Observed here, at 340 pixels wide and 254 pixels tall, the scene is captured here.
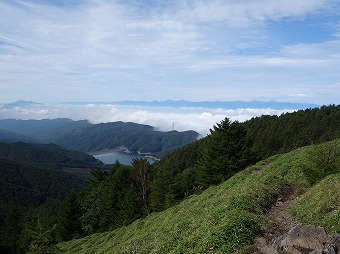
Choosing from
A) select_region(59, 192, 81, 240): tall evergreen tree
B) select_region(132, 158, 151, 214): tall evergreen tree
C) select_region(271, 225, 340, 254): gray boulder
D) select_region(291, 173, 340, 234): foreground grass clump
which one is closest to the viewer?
select_region(271, 225, 340, 254): gray boulder

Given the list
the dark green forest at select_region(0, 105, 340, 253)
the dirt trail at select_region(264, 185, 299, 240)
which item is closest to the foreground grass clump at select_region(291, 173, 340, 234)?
the dirt trail at select_region(264, 185, 299, 240)

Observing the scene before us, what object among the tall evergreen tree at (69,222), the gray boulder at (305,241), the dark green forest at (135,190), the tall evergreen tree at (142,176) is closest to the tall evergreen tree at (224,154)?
the dark green forest at (135,190)

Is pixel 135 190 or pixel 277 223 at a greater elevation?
pixel 277 223

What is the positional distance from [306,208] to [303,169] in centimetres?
869

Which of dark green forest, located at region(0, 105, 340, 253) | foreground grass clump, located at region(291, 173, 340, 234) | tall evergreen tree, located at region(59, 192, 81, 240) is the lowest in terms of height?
tall evergreen tree, located at region(59, 192, 81, 240)

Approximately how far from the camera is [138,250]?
17344mm

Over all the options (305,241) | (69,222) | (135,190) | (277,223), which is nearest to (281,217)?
(277,223)

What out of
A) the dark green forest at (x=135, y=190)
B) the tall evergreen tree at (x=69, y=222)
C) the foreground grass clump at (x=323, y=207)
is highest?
the foreground grass clump at (x=323, y=207)

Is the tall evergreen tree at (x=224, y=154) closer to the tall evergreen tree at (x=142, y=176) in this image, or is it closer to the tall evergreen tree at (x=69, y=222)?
the tall evergreen tree at (x=142, y=176)

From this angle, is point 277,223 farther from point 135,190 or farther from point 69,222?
point 69,222

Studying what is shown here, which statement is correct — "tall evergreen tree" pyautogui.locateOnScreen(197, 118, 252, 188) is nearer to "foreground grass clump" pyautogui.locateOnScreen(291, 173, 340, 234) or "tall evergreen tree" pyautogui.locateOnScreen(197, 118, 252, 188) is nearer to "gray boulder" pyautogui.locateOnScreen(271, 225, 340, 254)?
"foreground grass clump" pyautogui.locateOnScreen(291, 173, 340, 234)

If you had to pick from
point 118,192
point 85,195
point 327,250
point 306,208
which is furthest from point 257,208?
point 85,195

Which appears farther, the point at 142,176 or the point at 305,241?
the point at 142,176

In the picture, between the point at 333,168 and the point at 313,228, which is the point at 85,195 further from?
the point at 313,228
